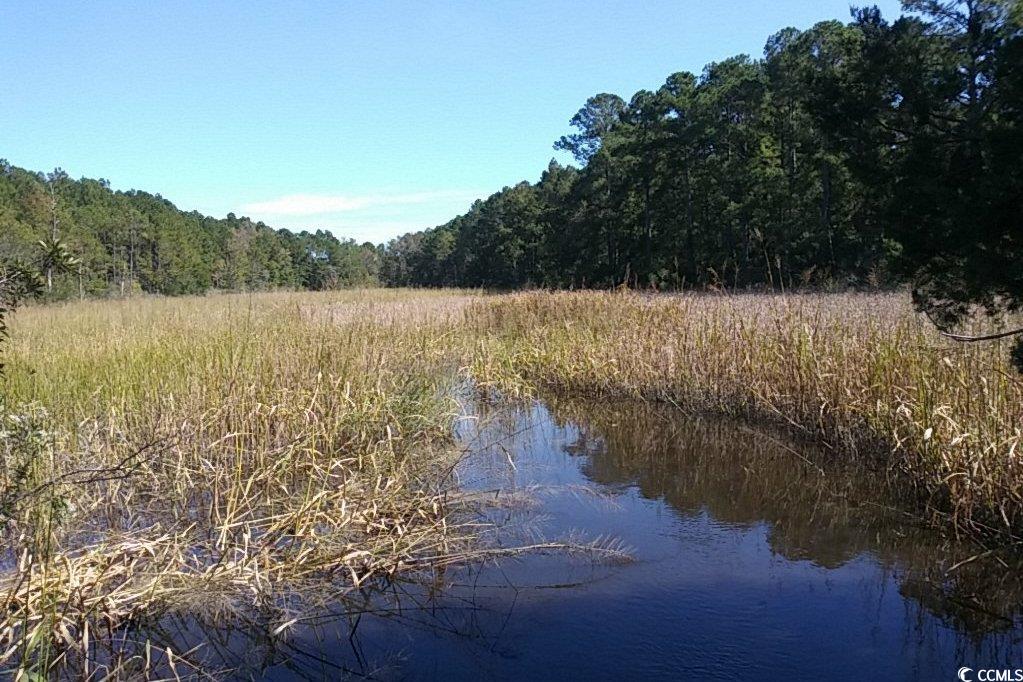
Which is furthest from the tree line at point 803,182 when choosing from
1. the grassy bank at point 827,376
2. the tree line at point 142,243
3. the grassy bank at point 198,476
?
the tree line at point 142,243

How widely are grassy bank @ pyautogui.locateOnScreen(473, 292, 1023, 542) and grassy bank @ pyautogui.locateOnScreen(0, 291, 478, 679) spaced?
7.94ft

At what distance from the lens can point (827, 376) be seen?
5508 mm

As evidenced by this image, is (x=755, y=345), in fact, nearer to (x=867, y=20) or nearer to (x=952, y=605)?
(x=867, y=20)

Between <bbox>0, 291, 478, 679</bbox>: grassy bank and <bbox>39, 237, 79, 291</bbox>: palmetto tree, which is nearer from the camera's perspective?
<bbox>39, 237, 79, 291</bbox>: palmetto tree

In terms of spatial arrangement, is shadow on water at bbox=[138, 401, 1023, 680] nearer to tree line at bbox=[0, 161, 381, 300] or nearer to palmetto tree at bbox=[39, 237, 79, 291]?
palmetto tree at bbox=[39, 237, 79, 291]

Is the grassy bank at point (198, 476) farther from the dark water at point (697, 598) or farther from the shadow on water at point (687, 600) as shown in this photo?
the dark water at point (697, 598)

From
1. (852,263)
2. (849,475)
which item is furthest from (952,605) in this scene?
(852,263)

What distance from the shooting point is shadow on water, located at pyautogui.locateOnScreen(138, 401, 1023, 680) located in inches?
107

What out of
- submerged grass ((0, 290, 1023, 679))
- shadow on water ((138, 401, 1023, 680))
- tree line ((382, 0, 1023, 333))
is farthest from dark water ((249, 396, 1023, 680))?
tree line ((382, 0, 1023, 333))

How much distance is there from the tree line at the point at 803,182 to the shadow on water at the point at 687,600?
4.33 ft

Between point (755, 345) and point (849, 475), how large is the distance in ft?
6.73

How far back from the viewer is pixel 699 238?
34875 millimetres

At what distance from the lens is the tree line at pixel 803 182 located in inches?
118

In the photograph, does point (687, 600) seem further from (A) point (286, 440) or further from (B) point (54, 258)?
(B) point (54, 258)
